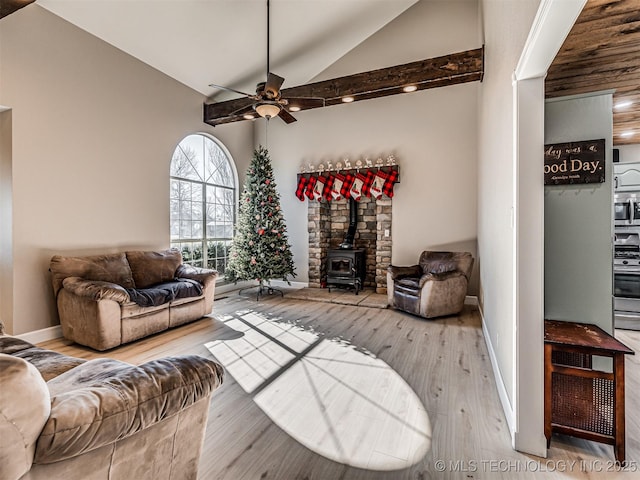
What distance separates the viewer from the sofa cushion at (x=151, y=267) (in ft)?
14.2

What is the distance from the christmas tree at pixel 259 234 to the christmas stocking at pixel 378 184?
1.82 meters

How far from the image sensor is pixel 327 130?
679cm

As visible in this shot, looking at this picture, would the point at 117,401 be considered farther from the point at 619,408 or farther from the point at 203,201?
the point at 203,201

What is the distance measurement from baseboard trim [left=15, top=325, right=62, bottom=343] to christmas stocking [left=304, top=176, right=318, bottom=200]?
4472mm

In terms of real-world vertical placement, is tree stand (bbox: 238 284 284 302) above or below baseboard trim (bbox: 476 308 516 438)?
above

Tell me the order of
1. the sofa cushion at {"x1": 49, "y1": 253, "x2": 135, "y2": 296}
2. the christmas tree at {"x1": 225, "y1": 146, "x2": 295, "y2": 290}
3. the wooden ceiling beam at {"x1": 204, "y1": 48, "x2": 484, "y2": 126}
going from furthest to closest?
the christmas tree at {"x1": 225, "y1": 146, "x2": 295, "y2": 290} → the wooden ceiling beam at {"x1": 204, "y1": 48, "x2": 484, "y2": 126} → the sofa cushion at {"x1": 49, "y1": 253, "x2": 135, "y2": 296}

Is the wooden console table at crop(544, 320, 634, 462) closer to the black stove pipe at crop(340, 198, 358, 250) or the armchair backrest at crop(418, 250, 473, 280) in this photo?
the armchair backrest at crop(418, 250, 473, 280)

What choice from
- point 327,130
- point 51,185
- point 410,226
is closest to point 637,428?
point 410,226

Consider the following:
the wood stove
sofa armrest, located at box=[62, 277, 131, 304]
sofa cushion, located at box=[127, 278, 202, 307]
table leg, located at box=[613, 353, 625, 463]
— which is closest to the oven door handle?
table leg, located at box=[613, 353, 625, 463]

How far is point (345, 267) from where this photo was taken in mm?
6277

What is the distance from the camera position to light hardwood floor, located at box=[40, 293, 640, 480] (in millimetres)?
1741

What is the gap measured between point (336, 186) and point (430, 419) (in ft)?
16.2

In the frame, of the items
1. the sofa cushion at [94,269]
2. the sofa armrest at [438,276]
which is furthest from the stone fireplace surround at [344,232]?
the sofa cushion at [94,269]

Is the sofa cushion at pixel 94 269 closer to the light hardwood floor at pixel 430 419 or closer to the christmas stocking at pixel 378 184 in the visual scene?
the light hardwood floor at pixel 430 419
